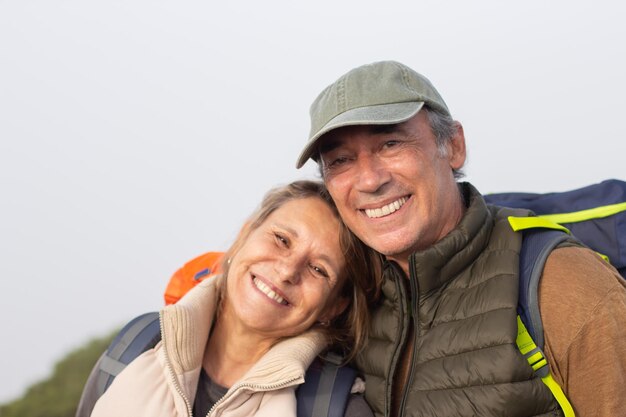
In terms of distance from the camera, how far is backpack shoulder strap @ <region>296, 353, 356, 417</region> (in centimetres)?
322

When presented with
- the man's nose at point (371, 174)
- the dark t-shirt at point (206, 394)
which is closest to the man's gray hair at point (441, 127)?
the man's nose at point (371, 174)

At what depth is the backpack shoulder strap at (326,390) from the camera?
322 cm

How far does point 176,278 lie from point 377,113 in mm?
2122

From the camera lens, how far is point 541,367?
8.66 ft

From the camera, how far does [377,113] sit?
3066 millimetres

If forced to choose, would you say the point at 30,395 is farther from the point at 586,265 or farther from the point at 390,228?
the point at 586,265

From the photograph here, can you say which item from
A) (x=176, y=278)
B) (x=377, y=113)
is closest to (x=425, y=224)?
(x=377, y=113)

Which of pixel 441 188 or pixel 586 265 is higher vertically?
pixel 441 188

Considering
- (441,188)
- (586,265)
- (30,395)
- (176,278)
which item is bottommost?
(30,395)

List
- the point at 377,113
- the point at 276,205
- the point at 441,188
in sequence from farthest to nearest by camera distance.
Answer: the point at 276,205 → the point at 441,188 → the point at 377,113

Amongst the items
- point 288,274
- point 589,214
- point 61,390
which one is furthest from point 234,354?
point 61,390

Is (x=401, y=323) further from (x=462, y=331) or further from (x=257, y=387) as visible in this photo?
(x=257, y=387)

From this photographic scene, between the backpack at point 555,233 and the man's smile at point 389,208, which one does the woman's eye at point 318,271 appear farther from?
the backpack at point 555,233

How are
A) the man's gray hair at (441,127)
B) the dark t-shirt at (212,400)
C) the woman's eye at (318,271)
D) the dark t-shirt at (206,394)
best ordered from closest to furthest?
1. the dark t-shirt at (212,400)
2. the man's gray hair at (441,127)
3. the dark t-shirt at (206,394)
4. the woman's eye at (318,271)
